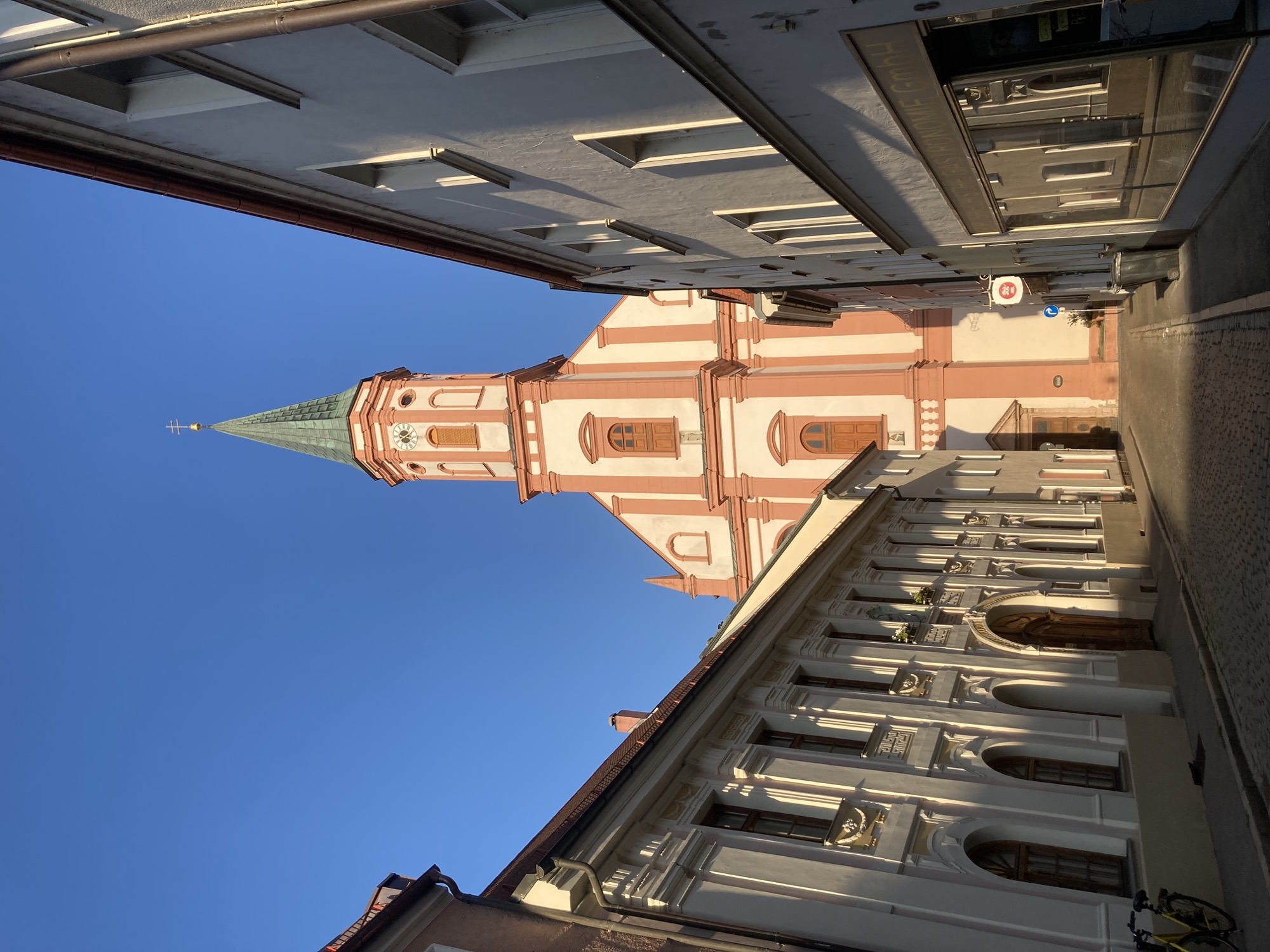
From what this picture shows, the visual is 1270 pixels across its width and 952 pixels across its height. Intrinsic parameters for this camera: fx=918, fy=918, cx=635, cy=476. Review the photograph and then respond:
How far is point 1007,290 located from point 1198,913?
1634 cm

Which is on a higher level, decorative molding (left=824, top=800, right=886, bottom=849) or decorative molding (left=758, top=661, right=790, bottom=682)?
decorative molding (left=758, top=661, right=790, bottom=682)

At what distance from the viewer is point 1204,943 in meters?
8.83

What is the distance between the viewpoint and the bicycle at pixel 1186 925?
→ 876 cm

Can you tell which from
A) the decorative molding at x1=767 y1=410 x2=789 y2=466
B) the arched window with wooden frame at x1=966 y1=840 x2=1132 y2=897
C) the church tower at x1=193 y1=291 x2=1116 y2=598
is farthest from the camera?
the decorative molding at x1=767 y1=410 x2=789 y2=466

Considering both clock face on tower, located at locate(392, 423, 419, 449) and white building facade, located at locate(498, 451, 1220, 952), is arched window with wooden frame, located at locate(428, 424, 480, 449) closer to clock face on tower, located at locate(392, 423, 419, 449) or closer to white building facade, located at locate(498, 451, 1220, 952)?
clock face on tower, located at locate(392, 423, 419, 449)

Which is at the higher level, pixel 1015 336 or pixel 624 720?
pixel 1015 336

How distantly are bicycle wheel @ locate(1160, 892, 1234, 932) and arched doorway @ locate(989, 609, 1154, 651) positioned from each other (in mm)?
6523

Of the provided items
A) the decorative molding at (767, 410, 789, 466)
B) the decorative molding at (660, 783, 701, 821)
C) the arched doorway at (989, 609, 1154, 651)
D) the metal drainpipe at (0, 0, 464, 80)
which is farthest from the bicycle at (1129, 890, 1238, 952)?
the decorative molding at (767, 410, 789, 466)

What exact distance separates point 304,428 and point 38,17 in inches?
1365

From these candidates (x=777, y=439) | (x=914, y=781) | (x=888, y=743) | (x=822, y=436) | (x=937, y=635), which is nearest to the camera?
(x=914, y=781)

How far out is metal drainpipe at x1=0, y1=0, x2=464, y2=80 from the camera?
6.34 metres

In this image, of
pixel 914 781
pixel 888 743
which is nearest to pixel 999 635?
pixel 888 743

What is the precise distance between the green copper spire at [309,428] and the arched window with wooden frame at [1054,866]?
104 ft

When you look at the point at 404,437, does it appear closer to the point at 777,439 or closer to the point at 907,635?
the point at 777,439
